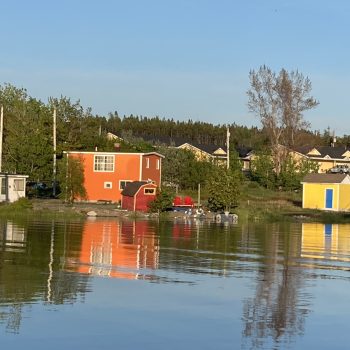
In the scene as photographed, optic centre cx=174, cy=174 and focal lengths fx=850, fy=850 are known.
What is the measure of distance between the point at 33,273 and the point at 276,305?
23.8 ft

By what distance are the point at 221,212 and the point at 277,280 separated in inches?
1393

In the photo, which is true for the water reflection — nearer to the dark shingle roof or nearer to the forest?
the dark shingle roof

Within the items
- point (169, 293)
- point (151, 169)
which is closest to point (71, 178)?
point (151, 169)

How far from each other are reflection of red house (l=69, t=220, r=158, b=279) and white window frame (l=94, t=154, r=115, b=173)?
2266 cm

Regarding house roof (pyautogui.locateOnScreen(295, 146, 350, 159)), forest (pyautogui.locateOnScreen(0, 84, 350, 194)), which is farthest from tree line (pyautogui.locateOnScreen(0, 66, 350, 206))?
house roof (pyautogui.locateOnScreen(295, 146, 350, 159))

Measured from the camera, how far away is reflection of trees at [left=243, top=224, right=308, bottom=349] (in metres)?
16.5

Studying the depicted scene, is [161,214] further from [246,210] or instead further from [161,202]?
[246,210]

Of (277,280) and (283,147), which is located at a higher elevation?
(283,147)

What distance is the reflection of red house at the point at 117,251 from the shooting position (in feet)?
83.3

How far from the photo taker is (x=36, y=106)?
81.7 m

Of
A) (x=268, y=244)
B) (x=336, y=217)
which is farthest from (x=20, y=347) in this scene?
(x=336, y=217)

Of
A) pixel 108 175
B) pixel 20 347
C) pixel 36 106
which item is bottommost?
pixel 20 347

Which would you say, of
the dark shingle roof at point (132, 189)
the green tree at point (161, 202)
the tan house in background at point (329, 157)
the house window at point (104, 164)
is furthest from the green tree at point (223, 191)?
the tan house in background at point (329, 157)

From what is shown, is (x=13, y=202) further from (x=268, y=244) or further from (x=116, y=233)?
(x=268, y=244)
